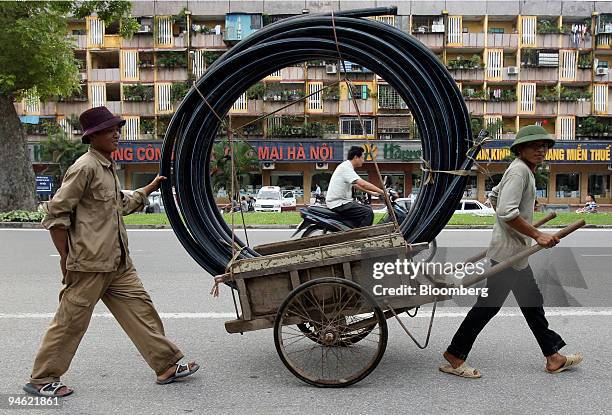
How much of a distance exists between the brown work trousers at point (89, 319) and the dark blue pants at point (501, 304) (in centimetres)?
193

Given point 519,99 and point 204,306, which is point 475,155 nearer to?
point 204,306

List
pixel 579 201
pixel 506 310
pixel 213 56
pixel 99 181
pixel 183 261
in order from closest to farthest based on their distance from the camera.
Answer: pixel 99 181 < pixel 506 310 < pixel 183 261 < pixel 213 56 < pixel 579 201

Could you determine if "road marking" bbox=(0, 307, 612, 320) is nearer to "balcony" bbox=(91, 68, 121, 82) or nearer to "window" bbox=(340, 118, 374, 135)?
"window" bbox=(340, 118, 374, 135)

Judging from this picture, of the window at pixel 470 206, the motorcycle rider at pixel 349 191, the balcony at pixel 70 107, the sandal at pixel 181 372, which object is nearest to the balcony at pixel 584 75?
the window at pixel 470 206

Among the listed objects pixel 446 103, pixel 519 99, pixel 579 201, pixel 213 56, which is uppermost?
pixel 213 56

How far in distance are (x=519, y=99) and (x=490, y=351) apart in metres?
33.3

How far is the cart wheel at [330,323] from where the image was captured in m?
3.80

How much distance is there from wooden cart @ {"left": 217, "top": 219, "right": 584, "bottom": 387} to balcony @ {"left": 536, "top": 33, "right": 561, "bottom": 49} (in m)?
34.8

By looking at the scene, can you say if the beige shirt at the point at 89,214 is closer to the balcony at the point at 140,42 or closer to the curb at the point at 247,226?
the curb at the point at 247,226

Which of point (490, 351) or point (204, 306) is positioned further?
point (204, 306)

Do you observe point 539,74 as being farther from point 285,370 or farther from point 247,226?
point 285,370

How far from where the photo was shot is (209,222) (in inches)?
183

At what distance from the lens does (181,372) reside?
13.3 feet

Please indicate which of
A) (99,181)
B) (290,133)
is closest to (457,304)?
(99,181)
